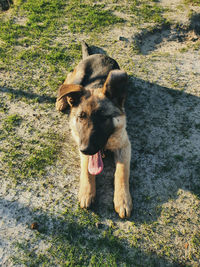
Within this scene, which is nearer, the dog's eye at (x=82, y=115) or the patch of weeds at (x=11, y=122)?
the dog's eye at (x=82, y=115)

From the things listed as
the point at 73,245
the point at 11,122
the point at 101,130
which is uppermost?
the point at 101,130

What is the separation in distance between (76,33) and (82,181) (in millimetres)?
5018

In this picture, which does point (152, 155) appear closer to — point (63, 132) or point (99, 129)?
point (99, 129)

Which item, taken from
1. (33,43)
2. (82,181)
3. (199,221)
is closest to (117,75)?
(82,181)

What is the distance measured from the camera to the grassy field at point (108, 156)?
3.44m

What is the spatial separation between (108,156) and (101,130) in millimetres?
966

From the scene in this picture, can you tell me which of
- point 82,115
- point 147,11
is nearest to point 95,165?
point 82,115

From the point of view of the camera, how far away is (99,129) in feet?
12.0

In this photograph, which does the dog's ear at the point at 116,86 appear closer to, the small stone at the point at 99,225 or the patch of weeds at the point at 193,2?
the small stone at the point at 99,225

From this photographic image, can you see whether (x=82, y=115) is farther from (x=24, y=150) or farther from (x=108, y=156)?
(x=24, y=150)

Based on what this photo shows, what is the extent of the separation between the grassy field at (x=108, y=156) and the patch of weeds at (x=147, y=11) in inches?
2.5

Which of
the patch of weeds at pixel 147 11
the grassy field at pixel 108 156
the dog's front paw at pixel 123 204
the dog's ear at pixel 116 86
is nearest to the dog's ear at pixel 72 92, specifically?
the dog's ear at pixel 116 86

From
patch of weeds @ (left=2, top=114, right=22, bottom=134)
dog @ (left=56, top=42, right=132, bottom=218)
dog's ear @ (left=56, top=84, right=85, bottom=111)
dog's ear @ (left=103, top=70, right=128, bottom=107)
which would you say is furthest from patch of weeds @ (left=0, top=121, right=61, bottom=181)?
dog's ear @ (left=103, top=70, right=128, bottom=107)

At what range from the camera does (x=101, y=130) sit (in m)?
3.67
